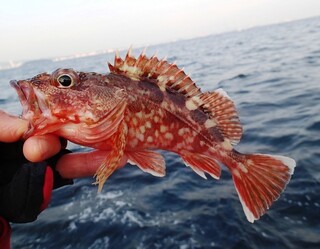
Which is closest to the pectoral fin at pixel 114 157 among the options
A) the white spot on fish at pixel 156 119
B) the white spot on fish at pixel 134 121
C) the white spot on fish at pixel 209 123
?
the white spot on fish at pixel 134 121

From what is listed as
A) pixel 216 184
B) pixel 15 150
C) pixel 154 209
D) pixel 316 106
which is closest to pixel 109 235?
pixel 154 209

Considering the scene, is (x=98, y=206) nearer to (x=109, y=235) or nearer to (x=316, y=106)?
(x=109, y=235)

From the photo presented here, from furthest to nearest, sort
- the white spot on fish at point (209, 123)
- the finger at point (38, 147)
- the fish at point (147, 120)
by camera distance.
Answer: the white spot on fish at point (209, 123), the fish at point (147, 120), the finger at point (38, 147)

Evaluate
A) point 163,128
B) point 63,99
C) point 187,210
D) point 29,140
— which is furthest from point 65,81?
point 187,210

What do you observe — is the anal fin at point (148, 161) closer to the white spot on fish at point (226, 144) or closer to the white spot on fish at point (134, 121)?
the white spot on fish at point (134, 121)

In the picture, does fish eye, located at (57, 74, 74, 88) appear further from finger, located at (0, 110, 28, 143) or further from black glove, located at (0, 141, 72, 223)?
black glove, located at (0, 141, 72, 223)

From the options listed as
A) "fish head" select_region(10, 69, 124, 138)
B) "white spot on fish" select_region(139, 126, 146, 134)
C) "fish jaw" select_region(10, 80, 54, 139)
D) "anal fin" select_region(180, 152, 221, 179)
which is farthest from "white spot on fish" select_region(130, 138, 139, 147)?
"fish jaw" select_region(10, 80, 54, 139)
